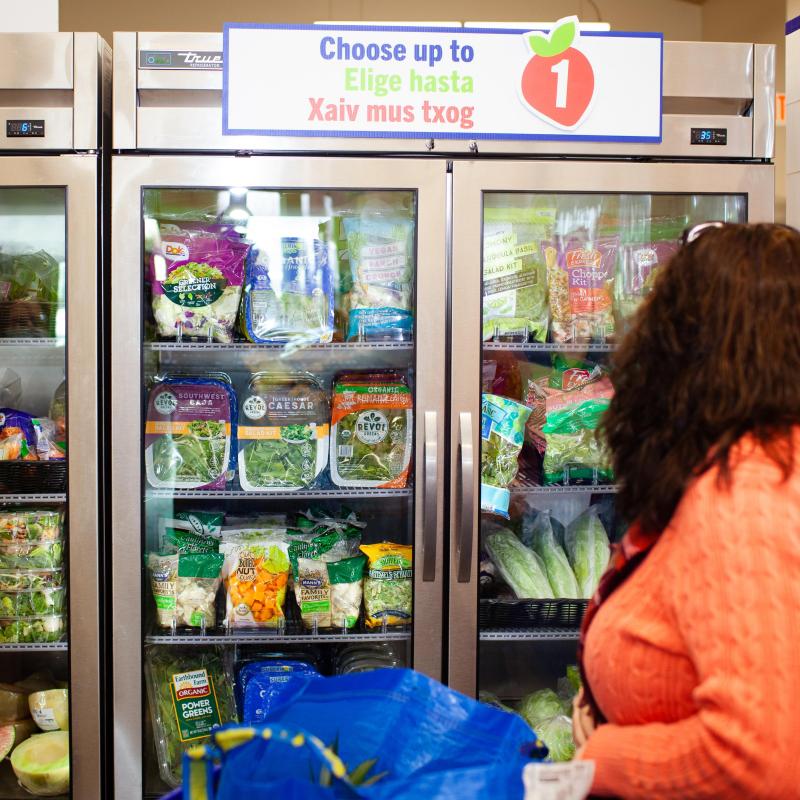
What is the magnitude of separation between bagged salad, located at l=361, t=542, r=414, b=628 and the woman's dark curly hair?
1285 millimetres

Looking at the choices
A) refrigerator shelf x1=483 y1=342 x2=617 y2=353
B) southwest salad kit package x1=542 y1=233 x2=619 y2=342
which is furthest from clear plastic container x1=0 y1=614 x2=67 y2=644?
southwest salad kit package x1=542 y1=233 x2=619 y2=342

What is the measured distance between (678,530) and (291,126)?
1590mm

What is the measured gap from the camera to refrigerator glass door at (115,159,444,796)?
7.79 feet

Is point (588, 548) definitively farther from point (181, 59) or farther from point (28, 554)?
point (181, 59)

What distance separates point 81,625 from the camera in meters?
2.21

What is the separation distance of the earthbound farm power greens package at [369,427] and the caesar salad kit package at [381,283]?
15 cm

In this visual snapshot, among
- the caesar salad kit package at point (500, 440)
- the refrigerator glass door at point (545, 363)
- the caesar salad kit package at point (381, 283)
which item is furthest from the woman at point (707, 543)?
the caesar salad kit package at point (381, 283)

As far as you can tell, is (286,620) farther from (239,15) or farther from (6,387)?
(239,15)

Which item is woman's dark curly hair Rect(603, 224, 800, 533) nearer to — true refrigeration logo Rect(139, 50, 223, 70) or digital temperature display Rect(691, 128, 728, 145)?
digital temperature display Rect(691, 128, 728, 145)

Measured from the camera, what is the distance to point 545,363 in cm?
256

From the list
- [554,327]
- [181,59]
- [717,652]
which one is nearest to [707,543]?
[717,652]

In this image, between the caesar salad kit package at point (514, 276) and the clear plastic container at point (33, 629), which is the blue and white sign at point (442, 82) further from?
the clear plastic container at point (33, 629)

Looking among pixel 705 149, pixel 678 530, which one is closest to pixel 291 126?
pixel 705 149

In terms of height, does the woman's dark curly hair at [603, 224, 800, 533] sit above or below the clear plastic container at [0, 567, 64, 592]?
above
